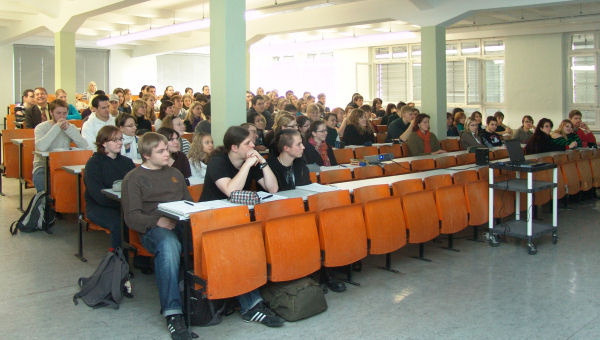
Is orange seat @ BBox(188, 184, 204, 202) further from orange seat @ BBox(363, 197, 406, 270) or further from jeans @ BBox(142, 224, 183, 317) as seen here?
orange seat @ BBox(363, 197, 406, 270)

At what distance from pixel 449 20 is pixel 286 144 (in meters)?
6.35

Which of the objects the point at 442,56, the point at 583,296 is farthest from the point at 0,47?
the point at 583,296

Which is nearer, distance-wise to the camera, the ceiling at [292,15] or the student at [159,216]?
the student at [159,216]

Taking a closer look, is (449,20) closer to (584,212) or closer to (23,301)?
(584,212)

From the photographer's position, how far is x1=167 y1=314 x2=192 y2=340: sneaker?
11.1ft

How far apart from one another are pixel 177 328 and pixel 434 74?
7.69m

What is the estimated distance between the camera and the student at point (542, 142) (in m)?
8.28

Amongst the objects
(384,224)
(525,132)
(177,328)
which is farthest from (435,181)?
(525,132)

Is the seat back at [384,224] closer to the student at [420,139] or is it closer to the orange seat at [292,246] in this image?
the orange seat at [292,246]

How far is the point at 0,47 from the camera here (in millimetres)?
18141

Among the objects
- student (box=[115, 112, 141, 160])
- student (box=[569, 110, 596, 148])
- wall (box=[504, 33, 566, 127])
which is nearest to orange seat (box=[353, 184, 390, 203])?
student (box=[115, 112, 141, 160])

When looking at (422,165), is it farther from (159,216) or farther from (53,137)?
(53,137)

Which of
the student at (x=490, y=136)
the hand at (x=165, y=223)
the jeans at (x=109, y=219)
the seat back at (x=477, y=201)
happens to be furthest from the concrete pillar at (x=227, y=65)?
the student at (x=490, y=136)

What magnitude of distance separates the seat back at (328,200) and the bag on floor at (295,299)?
0.63 m
